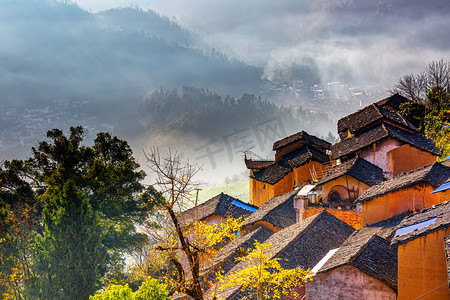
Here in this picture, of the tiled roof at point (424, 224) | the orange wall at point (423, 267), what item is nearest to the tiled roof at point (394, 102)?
the tiled roof at point (424, 224)

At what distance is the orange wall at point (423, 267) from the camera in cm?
1283

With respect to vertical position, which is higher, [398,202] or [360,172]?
[360,172]

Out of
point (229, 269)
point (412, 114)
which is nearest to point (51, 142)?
point (229, 269)

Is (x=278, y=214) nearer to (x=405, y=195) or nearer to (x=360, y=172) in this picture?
(x=360, y=172)

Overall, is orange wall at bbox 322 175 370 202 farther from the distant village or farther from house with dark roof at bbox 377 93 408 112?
house with dark roof at bbox 377 93 408 112

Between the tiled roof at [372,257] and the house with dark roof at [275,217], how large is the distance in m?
Result: 10.5

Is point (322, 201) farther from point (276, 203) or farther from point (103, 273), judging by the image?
point (103, 273)

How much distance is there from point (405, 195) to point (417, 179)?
3.15ft

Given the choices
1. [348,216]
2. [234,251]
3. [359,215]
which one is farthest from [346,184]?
[234,251]

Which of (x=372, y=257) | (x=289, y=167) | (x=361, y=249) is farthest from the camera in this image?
(x=289, y=167)

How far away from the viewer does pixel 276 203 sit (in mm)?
32562

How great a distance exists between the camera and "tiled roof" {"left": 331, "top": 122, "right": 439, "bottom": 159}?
31.0m

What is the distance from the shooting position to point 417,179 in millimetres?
20562

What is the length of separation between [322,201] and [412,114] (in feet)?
64.7
